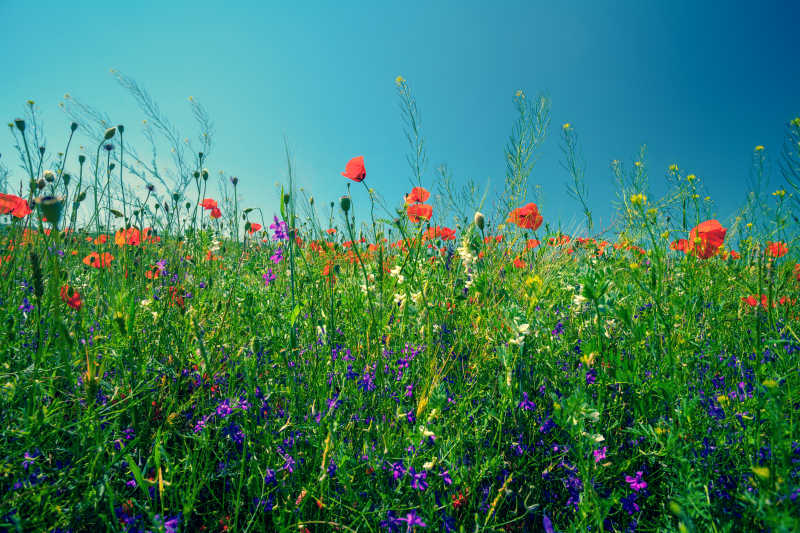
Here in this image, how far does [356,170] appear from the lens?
5.81 ft

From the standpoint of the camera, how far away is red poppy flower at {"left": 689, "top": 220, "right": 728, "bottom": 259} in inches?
69.6

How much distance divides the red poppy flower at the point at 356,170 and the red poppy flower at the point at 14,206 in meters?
1.54

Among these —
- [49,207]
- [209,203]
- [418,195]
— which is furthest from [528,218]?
[209,203]

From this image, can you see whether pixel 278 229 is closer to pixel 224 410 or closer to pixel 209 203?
pixel 224 410

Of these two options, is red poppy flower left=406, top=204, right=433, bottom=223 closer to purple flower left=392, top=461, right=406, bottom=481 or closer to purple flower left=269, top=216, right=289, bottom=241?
purple flower left=269, top=216, right=289, bottom=241

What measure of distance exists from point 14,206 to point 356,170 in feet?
5.56

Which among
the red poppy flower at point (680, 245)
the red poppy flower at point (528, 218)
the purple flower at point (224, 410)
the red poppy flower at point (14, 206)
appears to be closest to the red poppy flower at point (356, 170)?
the red poppy flower at point (528, 218)

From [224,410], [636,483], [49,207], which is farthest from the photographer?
[224,410]

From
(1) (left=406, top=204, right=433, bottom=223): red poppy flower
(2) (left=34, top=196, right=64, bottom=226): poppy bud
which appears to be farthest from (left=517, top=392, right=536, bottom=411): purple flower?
(2) (left=34, top=196, right=64, bottom=226): poppy bud

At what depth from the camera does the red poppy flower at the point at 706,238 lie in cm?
177

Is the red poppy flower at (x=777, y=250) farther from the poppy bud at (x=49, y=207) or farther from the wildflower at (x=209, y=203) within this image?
the wildflower at (x=209, y=203)

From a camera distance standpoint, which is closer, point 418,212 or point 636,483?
point 636,483

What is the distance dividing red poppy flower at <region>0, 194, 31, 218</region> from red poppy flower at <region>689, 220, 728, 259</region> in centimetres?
328

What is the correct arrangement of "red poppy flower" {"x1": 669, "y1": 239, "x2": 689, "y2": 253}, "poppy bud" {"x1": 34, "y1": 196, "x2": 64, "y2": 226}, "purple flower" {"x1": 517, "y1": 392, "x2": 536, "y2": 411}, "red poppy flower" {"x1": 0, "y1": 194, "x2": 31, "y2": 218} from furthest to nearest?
1. "red poppy flower" {"x1": 669, "y1": 239, "x2": 689, "y2": 253}
2. "red poppy flower" {"x1": 0, "y1": 194, "x2": 31, "y2": 218}
3. "purple flower" {"x1": 517, "y1": 392, "x2": 536, "y2": 411}
4. "poppy bud" {"x1": 34, "y1": 196, "x2": 64, "y2": 226}
